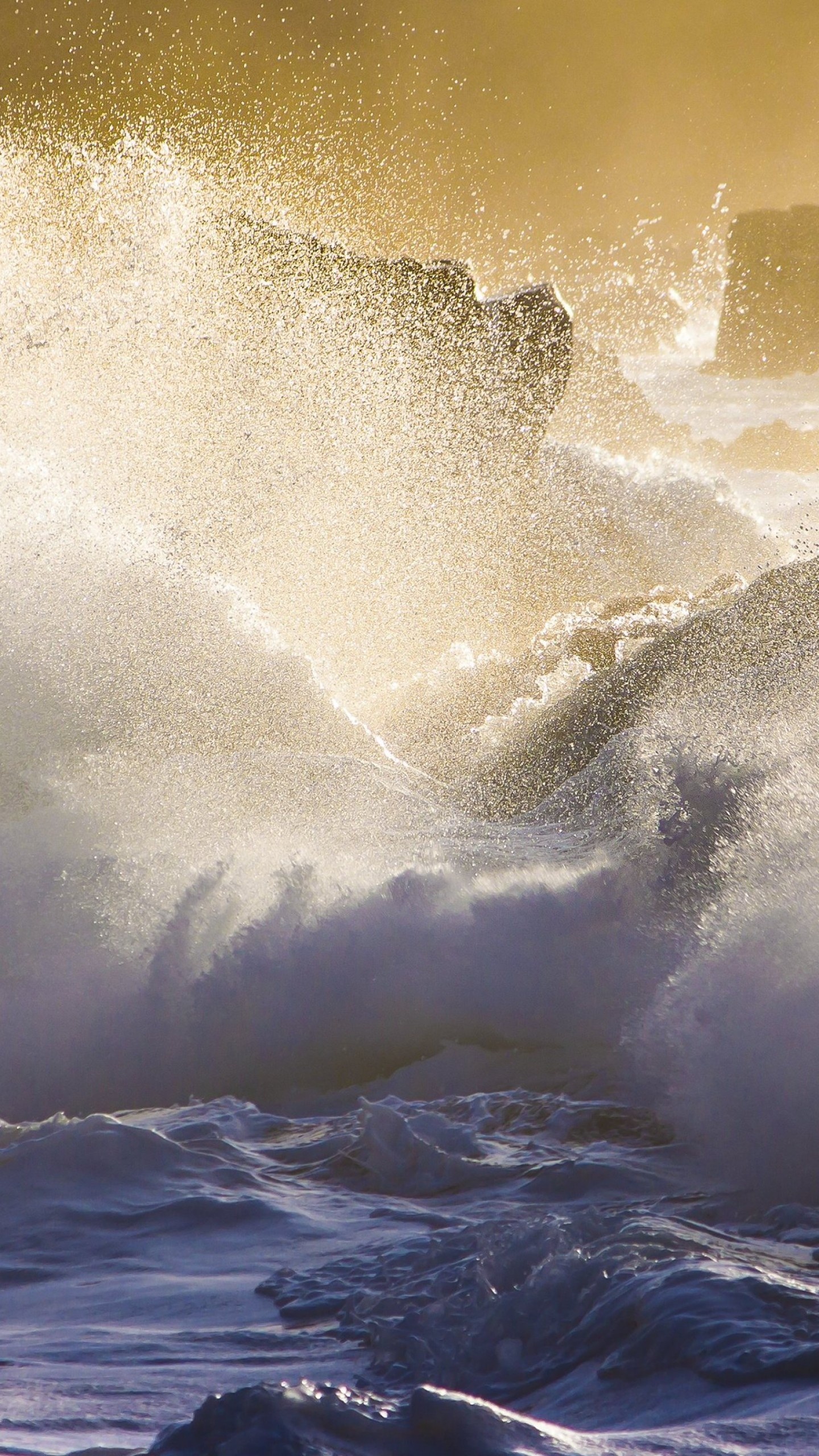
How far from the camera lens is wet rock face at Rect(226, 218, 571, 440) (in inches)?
977

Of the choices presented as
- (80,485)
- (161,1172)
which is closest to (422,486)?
(80,485)

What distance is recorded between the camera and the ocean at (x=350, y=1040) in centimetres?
275

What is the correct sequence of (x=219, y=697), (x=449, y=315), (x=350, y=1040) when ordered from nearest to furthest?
(x=350, y=1040) < (x=219, y=697) < (x=449, y=315)

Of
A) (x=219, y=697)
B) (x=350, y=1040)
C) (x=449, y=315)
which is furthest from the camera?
(x=449, y=315)

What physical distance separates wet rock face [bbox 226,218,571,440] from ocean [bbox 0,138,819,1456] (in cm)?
789

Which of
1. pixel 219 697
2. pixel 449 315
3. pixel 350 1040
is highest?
pixel 449 315

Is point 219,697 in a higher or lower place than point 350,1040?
higher

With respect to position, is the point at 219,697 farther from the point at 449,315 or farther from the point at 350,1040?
the point at 449,315

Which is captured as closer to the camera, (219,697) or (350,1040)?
(350,1040)

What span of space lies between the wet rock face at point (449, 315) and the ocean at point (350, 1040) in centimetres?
789

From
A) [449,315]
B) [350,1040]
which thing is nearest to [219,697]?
[350,1040]

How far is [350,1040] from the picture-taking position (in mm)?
6312

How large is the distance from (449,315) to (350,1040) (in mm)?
26539

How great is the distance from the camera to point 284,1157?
Answer: 478 centimetres
